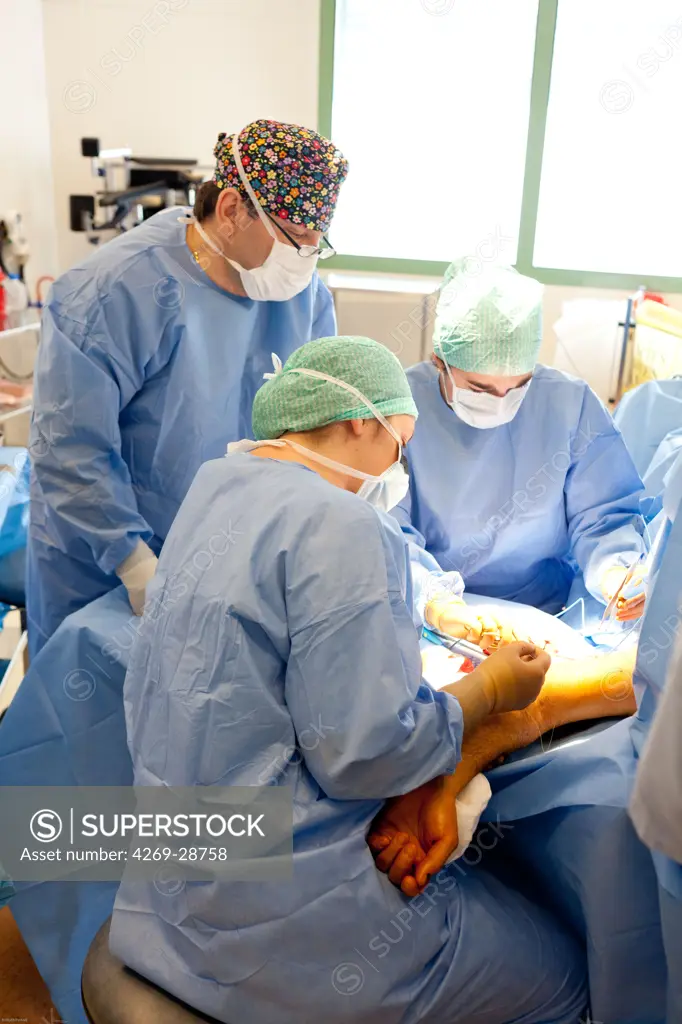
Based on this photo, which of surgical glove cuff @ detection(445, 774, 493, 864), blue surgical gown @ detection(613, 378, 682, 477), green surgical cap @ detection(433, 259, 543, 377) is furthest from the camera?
blue surgical gown @ detection(613, 378, 682, 477)

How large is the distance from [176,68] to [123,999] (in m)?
3.84

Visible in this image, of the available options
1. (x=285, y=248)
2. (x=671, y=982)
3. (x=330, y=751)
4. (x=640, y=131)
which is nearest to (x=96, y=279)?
(x=285, y=248)

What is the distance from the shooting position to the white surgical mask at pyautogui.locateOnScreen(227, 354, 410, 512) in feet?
4.45

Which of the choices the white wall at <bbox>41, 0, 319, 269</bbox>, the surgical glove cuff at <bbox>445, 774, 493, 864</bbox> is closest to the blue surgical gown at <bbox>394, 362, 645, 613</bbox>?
the surgical glove cuff at <bbox>445, 774, 493, 864</bbox>

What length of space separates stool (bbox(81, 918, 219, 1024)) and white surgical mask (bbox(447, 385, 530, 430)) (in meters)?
1.29

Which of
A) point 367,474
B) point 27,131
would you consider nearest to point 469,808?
point 367,474

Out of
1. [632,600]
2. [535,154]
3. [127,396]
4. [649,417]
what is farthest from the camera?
[535,154]

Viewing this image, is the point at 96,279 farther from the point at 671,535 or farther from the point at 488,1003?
the point at 488,1003

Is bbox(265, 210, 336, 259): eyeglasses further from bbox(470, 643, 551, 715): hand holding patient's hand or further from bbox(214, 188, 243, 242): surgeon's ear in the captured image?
bbox(470, 643, 551, 715): hand holding patient's hand

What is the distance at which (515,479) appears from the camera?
82.2 inches

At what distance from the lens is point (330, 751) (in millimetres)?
1157

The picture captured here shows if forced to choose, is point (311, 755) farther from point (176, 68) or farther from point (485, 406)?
point (176, 68)

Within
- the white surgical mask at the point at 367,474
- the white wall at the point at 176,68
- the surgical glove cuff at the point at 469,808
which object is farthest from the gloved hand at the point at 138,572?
the white wall at the point at 176,68

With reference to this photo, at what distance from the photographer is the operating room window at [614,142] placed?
3795 millimetres
